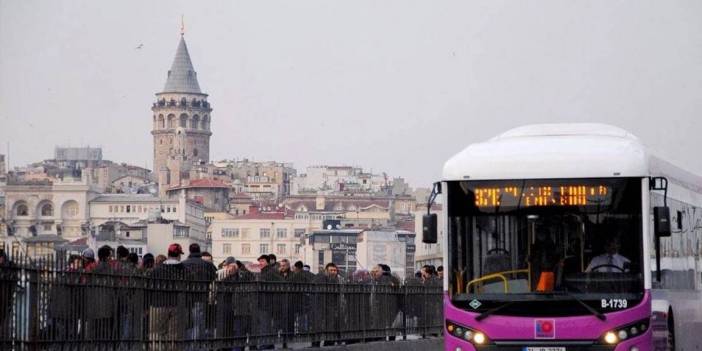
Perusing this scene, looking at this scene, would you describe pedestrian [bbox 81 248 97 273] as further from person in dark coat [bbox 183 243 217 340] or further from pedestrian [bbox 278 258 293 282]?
pedestrian [bbox 278 258 293 282]

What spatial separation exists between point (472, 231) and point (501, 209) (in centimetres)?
32

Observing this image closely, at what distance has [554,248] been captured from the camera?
1689cm

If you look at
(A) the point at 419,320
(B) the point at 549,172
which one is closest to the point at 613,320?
(B) the point at 549,172

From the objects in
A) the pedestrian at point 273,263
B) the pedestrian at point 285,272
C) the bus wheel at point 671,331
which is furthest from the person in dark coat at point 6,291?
the pedestrian at point 273,263

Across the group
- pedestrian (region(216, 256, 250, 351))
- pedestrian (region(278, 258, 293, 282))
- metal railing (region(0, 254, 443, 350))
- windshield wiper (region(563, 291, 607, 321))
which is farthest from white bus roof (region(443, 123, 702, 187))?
pedestrian (region(278, 258, 293, 282))

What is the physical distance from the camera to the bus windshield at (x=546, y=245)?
16766 millimetres

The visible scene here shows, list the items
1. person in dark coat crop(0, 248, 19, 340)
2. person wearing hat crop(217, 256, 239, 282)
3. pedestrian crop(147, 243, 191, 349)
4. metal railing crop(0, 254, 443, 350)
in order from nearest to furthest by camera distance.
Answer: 1. person in dark coat crop(0, 248, 19, 340)
2. metal railing crop(0, 254, 443, 350)
3. pedestrian crop(147, 243, 191, 349)
4. person wearing hat crop(217, 256, 239, 282)

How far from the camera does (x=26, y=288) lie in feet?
45.8

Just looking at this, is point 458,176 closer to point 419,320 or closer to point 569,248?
point 569,248

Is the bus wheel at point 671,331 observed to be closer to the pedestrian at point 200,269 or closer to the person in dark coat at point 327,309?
the pedestrian at point 200,269

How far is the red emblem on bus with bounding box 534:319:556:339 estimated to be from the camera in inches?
659

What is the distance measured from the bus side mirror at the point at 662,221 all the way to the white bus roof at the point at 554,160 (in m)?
0.63

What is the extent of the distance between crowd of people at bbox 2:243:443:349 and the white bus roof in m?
2.86

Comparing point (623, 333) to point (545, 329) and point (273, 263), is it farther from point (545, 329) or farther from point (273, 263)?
point (273, 263)
